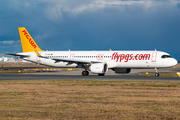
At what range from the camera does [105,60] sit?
138ft

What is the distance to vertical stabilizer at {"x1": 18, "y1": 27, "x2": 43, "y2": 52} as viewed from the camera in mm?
48938

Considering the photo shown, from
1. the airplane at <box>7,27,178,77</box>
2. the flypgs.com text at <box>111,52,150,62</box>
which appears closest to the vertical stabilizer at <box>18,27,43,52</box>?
the airplane at <box>7,27,178,77</box>

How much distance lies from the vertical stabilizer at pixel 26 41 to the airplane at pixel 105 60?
1363 millimetres

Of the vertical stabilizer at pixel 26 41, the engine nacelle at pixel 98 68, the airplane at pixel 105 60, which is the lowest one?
the engine nacelle at pixel 98 68

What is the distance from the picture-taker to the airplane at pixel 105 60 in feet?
132

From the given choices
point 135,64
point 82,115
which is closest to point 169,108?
point 82,115

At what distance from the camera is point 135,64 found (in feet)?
133

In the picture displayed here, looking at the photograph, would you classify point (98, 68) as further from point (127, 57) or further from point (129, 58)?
point (129, 58)

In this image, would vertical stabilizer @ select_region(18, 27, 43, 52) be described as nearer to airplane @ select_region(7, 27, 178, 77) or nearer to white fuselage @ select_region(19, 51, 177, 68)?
airplane @ select_region(7, 27, 178, 77)

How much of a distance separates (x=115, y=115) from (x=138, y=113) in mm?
1131

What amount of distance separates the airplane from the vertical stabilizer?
1363 mm

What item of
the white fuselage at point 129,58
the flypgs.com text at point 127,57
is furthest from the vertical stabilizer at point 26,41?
the flypgs.com text at point 127,57

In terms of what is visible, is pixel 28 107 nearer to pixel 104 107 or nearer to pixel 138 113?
pixel 104 107

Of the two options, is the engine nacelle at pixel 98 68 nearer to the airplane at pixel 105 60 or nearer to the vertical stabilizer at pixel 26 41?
the airplane at pixel 105 60
